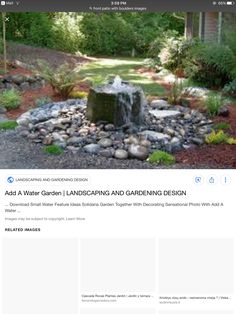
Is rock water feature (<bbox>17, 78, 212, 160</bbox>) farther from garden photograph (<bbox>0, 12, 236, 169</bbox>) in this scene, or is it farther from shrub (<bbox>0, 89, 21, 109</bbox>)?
shrub (<bbox>0, 89, 21, 109</bbox>)

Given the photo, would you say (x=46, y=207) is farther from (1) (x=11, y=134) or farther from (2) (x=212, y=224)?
(1) (x=11, y=134)

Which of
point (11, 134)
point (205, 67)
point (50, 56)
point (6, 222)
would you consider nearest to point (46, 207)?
point (6, 222)

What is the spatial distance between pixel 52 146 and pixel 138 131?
905 mm

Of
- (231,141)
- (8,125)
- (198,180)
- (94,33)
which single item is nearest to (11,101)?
(8,125)

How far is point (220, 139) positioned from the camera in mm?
2881

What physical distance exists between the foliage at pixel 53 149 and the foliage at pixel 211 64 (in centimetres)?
254

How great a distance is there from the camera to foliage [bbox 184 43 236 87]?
5.63 meters

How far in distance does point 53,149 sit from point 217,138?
87 centimetres

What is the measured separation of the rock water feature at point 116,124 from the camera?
3.21 m

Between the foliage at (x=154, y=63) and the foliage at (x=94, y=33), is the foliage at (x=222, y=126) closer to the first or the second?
the foliage at (x=94, y=33)

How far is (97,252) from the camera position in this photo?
199 centimetres

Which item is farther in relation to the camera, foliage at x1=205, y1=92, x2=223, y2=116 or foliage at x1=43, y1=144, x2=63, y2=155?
foliage at x1=205, y1=92, x2=223, y2=116

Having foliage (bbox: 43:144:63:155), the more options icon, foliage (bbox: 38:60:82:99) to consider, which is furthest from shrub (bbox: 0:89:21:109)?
the more options icon

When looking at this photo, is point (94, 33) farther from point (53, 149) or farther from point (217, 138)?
point (217, 138)
